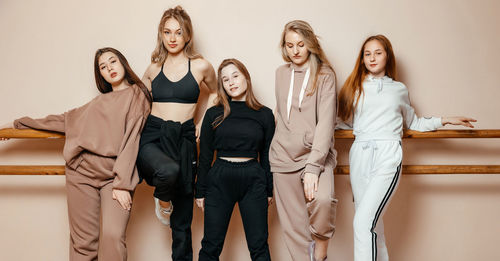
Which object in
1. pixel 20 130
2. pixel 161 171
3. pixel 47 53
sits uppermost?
pixel 47 53

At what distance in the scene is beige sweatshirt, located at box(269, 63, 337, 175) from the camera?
1906 mm

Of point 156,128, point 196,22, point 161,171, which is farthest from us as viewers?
point 196,22

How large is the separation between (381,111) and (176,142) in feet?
3.50

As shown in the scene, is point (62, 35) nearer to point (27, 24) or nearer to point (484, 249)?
point (27, 24)

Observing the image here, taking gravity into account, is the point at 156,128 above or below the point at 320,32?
below

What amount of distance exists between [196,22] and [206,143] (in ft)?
2.79

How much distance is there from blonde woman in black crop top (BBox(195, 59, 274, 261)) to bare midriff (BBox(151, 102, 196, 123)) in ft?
0.40

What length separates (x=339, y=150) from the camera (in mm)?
2525

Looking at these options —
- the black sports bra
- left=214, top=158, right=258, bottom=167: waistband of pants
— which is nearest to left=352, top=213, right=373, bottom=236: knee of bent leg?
left=214, top=158, right=258, bottom=167: waistband of pants

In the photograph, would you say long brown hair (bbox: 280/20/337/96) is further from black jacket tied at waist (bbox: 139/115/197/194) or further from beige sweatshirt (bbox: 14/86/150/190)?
beige sweatshirt (bbox: 14/86/150/190)

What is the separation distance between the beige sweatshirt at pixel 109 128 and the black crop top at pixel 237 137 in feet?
1.10

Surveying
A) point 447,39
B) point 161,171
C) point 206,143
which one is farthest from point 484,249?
point 161,171

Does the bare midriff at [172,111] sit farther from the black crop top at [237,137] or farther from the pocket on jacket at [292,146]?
the pocket on jacket at [292,146]

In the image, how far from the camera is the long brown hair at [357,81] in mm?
2121
